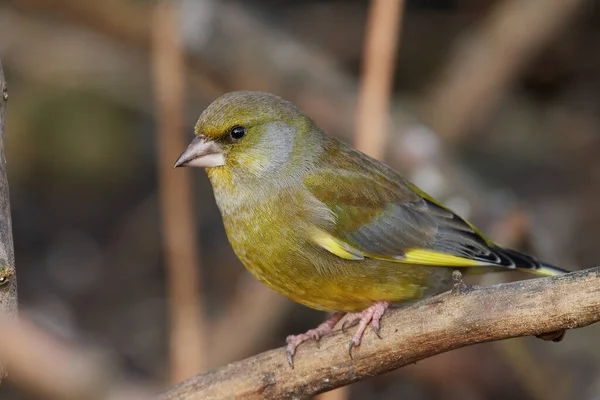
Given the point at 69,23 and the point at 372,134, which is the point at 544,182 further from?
the point at 69,23

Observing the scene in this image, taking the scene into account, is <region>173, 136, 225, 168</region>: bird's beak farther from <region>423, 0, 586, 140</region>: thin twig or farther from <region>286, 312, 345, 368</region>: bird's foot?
<region>423, 0, 586, 140</region>: thin twig

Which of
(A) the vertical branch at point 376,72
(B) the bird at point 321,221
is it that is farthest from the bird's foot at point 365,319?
(A) the vertical branch at point 376,72

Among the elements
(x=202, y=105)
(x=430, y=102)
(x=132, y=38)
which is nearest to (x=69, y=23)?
(x=132, y=38)

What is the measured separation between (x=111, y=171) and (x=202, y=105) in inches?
39.9

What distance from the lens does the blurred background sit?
5.98 metres

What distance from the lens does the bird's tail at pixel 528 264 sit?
363cm

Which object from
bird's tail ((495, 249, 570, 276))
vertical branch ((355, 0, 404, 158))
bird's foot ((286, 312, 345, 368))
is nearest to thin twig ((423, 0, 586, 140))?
vertical branch ((355, 0, 404, 158))

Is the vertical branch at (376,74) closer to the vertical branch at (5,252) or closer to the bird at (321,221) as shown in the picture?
the bird at (321,221)

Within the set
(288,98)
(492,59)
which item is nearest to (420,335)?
(288,98)

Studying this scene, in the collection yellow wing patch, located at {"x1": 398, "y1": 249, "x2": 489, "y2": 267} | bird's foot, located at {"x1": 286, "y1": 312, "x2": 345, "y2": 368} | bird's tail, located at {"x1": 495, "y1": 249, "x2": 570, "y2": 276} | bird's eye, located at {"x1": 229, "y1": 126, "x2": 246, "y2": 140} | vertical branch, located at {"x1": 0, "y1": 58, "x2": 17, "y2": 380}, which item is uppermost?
bird's eye, located at {"x1": 229, "y1": 126, "x2": 246, "y2": 140}

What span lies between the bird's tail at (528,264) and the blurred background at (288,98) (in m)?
1.32

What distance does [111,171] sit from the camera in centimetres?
780

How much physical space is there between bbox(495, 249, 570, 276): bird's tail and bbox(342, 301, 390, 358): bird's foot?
0.64 m

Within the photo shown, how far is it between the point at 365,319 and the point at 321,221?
0.50m
